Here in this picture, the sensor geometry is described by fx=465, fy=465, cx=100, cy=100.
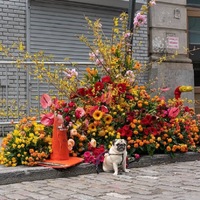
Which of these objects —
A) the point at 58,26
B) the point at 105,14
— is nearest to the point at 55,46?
the point at 58,26

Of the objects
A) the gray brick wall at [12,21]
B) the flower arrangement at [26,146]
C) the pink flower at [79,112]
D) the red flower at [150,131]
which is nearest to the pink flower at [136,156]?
the red flower at [150,131]

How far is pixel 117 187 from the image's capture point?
17.9 ft

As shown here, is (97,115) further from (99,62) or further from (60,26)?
(60,26)

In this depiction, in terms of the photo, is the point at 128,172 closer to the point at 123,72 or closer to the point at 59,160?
the point at 59,160

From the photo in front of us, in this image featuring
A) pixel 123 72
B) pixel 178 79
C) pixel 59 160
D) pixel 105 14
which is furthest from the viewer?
pixel 178 79

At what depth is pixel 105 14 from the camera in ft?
38.6

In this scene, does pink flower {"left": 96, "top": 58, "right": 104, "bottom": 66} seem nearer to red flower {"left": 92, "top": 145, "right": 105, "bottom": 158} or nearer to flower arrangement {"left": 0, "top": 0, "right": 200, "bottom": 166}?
flower arrangement {"left": 0, "top": 0, "right": 200, "bottom": 166}

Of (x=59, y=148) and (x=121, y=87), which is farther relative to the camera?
(x=121, y=87)

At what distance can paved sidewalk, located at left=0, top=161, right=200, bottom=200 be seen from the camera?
4988 millimetres

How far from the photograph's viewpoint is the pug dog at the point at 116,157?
6.15 metres

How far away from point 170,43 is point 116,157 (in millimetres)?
7156

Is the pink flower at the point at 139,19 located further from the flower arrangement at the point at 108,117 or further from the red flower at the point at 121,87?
the red flower at the point at 121,87

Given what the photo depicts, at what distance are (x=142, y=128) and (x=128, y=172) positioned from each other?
93cm

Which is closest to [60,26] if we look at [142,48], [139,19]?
[142,48]
